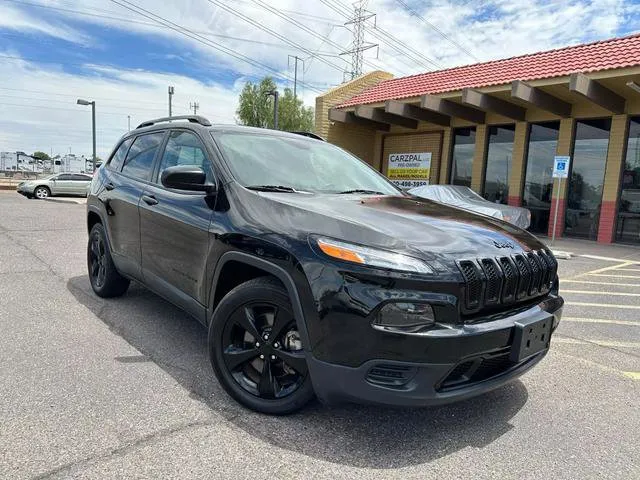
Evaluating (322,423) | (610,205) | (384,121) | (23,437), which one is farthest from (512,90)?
(23,437)

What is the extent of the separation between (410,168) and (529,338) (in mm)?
16169

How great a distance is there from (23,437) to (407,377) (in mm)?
1930

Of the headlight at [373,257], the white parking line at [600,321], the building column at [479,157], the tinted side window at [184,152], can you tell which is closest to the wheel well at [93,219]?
the tinted side window at [184,152]

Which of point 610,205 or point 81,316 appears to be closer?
point 81,316

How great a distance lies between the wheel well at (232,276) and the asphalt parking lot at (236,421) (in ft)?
1.96

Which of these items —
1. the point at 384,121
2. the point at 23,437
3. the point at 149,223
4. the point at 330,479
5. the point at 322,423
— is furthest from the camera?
the point at 384,121

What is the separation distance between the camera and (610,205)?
12828 millimetres

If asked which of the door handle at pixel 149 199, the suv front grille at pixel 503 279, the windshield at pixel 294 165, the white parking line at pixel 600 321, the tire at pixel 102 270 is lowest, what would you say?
the white parking line at pixel 600 321

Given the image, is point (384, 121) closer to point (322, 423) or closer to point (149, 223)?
point (149, 223)

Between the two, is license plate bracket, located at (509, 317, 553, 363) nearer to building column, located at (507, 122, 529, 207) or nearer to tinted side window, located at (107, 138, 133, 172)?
tinted side window, located at (107, 138, 133, 172)

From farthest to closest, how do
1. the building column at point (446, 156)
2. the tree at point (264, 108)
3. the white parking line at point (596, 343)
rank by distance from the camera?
the tree at point (264, 108) → the building column at point (446, 156) → the white parking line at point (596, 343)

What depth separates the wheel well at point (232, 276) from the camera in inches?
117

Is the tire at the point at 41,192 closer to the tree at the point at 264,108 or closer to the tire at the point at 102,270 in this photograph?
the tree at the point at 264,108

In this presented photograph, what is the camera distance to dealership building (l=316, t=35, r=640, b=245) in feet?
40.7
